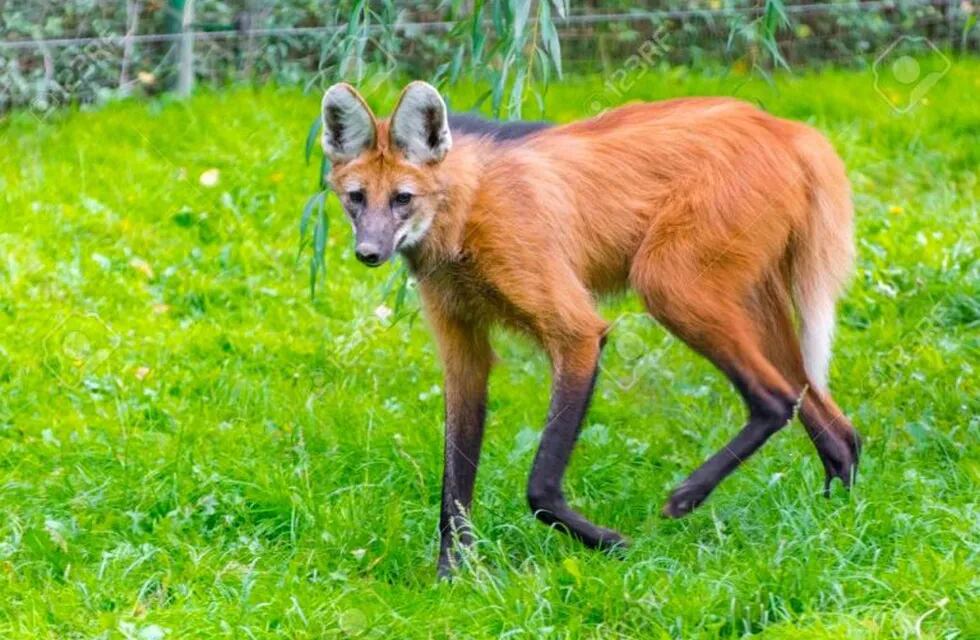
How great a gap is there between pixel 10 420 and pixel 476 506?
148 cm

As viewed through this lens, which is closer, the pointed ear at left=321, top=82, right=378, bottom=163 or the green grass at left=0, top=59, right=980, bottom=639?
the green grass at left=0, top=59, right=980, bottom=639

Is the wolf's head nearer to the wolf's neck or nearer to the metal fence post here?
the wolf's neck

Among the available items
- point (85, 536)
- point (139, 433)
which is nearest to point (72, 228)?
point (139, 433)

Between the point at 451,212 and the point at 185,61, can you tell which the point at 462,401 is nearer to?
the point at 451,212

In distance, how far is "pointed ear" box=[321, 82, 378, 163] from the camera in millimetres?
3535

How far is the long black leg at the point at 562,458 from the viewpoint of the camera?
11.4 ft

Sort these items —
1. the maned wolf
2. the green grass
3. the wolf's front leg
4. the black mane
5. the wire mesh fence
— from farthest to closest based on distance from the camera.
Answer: the wire mesh fence → the black mane → the wolf's front leg → the maned wolf → the green grass

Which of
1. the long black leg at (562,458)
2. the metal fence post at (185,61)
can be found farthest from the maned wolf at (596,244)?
the metal fence post at (185,61)

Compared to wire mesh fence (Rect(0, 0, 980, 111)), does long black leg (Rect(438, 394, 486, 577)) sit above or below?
below

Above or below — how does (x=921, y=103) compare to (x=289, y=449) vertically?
above

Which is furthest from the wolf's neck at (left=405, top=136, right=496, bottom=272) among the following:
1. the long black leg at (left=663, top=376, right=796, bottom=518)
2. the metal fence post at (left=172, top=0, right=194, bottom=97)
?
the metal fence post at (left=172, top=0, right=194, bottom=97)

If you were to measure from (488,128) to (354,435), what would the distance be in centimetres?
97

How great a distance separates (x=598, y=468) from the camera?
4.04 metres

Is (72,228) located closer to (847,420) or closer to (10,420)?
(10,420)
